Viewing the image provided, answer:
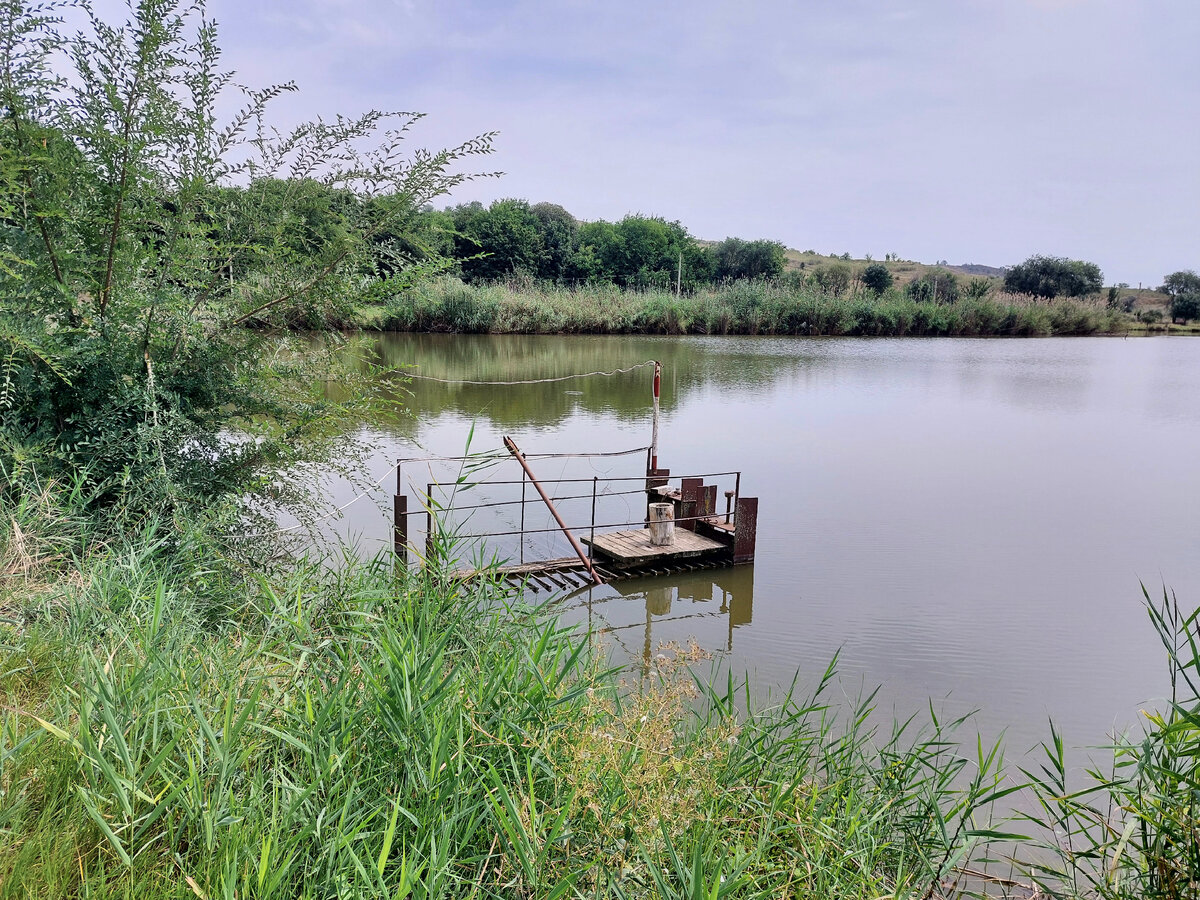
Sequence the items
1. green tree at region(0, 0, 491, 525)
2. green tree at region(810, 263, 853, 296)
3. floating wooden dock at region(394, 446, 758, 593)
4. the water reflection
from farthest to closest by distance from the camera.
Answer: green tree at region(810, 263, 853, 296)
the water reflection
floating wooden dock at region(394, 446, 758, 593)
green tree at region(0, 0, 491, 525)

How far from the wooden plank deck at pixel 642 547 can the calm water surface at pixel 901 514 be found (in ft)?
1.21

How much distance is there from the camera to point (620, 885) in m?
1.92

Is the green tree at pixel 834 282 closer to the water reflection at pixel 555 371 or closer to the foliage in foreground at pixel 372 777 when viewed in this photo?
the water reflection at pixel 555 371

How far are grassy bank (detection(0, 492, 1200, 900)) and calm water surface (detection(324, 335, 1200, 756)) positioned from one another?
271cm

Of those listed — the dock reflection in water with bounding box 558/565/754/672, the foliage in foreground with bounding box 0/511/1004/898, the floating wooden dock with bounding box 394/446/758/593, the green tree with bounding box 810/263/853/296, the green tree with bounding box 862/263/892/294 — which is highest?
the green tree with bounding box 862/263/892/294

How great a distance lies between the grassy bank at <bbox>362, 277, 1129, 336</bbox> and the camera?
2866 cm

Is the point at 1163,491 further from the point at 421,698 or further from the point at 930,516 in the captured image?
the point at 421,698

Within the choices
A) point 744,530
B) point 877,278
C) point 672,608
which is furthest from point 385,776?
point 877,278

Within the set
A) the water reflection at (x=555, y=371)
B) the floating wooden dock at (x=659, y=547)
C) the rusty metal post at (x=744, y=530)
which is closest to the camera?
the floating wooden dock at (x=659, y=547)

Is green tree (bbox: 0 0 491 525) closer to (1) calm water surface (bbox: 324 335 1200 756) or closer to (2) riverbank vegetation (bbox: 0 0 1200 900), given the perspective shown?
(2) riverbank vegetation (bbox: 0 0 1200 900)

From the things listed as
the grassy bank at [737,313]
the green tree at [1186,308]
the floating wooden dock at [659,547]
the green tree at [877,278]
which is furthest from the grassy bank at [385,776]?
the green tree at [1186,308]

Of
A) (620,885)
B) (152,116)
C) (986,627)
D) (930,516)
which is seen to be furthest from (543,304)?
(620,885)

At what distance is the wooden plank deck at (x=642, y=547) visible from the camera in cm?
761

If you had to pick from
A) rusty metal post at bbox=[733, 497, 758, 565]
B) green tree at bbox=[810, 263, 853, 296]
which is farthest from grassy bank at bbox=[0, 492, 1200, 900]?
green tree at bbox=[810, 263, 853, 296]
